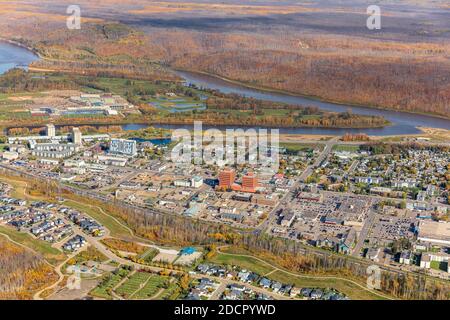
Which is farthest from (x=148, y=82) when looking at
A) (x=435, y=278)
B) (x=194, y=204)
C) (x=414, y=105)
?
(x=435, y=278)

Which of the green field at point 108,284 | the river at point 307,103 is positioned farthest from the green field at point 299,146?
the green field at point 108,284

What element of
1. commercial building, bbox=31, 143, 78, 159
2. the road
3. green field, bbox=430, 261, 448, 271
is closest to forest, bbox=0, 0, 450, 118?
the road

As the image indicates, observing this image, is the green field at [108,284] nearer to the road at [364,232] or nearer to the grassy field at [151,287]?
the grassy field at [151,287]

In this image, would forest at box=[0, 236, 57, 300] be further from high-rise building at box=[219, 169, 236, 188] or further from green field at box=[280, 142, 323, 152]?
green field at box=[280, 142, 323, 152]

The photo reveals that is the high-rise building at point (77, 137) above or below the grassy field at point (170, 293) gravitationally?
above

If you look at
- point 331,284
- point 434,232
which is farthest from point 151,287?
point 434,232

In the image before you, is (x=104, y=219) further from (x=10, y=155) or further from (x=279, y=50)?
(x=279, y=50)

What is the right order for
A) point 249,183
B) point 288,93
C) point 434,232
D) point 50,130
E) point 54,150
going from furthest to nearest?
point 288,93 → point 50,130 → point 54,150 → point 249,183 → point 434,232
